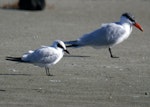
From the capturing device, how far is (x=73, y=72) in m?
12.0

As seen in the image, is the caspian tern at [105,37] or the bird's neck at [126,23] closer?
the caspian tern at [105,37]

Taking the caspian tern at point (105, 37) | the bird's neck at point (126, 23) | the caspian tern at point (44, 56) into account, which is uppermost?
the caspian tern at point (44, 56)

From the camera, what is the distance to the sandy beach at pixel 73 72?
9641 mm

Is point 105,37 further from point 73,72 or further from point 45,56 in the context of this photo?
point 45,56

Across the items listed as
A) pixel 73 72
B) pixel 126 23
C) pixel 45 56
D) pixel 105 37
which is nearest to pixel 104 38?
pixel 105 37

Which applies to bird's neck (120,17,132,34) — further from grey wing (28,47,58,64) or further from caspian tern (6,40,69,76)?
grey wing (28,47,58,64)

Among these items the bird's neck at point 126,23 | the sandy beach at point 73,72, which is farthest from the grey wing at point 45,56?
the bird's neck at point 126,23

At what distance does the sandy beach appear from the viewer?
9.64 meters

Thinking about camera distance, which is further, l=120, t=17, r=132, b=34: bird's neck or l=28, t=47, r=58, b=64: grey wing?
l=120, t=17, r=132, b=34: bird's neck

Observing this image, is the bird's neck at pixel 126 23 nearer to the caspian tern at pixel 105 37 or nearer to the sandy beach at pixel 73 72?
the caspian tern at pixel 105 37

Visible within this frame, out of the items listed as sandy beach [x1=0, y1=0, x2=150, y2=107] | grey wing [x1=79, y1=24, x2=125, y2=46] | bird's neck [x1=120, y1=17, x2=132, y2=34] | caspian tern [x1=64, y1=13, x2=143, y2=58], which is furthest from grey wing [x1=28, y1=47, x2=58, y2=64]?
bird's neck [x1=120, y1=17, x2=132, y2=34]

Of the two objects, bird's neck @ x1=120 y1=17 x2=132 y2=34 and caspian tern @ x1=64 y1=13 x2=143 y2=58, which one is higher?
bird's neck @ x1=120 y1=17 x2=132 y2=34

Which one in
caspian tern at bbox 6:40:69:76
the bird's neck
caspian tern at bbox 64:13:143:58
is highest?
caspian tern at bbox 6:40:69:76

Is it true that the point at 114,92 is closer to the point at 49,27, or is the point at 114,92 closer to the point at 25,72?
the point at 25,72
